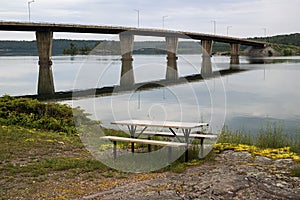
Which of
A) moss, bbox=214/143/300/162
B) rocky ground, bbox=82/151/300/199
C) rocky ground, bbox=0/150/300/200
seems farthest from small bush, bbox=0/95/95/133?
rocky ground, bbox=82/151/300/199

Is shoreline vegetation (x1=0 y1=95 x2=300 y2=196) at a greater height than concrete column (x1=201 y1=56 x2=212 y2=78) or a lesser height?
lesser

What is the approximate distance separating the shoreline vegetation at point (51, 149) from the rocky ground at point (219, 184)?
40cm

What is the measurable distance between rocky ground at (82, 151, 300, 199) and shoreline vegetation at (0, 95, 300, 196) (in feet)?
1.31

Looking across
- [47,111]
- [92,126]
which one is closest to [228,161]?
[92,126]

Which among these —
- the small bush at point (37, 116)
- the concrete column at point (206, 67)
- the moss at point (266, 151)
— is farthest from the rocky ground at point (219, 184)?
the concrete column at point (206, 67)

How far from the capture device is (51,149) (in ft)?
35.1

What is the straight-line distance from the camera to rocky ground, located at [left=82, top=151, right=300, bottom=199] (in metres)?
6.87

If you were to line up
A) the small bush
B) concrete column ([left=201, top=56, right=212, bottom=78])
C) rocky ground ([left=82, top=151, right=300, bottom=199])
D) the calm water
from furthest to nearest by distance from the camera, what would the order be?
concrete column ([left=201, top=56, right=212, bottom=78]) → the small bush → the calm water → rocky ground ([left=82, top=151, right=300, bottom=199])

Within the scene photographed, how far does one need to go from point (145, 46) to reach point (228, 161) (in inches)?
133

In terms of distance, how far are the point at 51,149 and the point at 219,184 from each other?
16.6ft

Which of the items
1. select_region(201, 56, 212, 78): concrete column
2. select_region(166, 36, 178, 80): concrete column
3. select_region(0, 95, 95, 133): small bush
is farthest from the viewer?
select_region(201, 56, 212, 78): concrete column

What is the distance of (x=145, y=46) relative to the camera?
10.0 meters

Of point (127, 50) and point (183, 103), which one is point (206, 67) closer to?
point (183, 103)

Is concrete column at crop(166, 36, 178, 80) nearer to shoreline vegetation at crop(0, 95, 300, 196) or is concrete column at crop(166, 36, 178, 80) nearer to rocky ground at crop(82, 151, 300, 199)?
shoreline vegetation at crop(0, 95, 300, 196)
